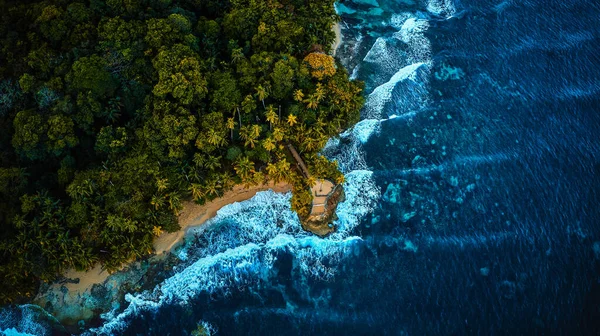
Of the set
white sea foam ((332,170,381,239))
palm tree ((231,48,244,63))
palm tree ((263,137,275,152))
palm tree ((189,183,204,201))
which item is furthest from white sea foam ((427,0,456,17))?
palm tree ((189,183,204,201))

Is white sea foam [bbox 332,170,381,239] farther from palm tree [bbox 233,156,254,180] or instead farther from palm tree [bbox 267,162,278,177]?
palm tree [bbox 233,156,254,180]

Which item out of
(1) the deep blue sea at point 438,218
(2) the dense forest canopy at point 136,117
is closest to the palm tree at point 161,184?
(2) the dense forest canopy at point 136,117

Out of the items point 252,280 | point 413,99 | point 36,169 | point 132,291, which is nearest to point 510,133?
point 413,99

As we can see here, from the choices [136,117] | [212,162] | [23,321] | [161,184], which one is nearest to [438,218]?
[212,162]

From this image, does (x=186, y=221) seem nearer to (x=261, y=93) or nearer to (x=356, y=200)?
(x=261, y=93)

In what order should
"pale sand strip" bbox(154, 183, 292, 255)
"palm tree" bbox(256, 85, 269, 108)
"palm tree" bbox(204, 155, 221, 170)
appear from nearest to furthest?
"pale sand strip" bbox(154, 183, 292, 255)
"palm tree" bbox(204, 155, 221, 170)
"palm tree" bbox(256, 85, 269, 108)

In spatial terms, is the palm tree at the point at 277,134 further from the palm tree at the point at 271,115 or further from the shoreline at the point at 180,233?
the shoreline at the point at 180,233
